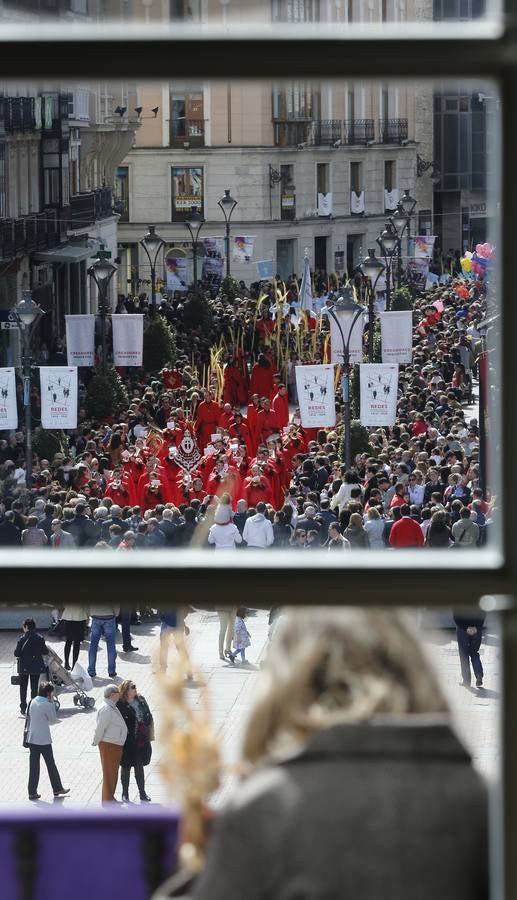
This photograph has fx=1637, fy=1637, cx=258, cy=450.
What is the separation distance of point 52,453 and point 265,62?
14.7 m

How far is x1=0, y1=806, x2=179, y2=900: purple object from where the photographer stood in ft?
3.85

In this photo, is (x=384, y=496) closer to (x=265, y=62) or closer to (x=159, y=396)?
(x=159, y=396)

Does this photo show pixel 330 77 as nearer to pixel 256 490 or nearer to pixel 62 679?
pixel 62 679

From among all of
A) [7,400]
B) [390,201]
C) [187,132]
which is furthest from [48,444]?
[390,201]

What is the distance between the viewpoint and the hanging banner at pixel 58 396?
15.3 meters

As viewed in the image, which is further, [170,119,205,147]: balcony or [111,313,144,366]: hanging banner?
[170,119,205,147]: balcony

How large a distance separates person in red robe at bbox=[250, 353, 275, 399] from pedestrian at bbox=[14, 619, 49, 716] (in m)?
11.7

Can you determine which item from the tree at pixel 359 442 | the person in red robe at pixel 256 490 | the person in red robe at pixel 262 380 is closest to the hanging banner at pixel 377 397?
the tree at pixel 359 442

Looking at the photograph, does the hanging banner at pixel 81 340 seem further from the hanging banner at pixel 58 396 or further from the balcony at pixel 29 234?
the balcony at pixel 29 234

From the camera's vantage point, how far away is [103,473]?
15.1m

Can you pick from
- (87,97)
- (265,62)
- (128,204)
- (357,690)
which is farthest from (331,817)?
(128,204)

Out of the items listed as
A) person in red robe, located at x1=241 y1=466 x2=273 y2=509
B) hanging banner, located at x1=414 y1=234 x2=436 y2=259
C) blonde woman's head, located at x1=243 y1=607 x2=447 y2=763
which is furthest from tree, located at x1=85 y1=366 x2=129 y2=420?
blonde woman's head, located at x1=243 y1=607 x2=447 y2=763

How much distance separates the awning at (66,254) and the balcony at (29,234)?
129 millimetres

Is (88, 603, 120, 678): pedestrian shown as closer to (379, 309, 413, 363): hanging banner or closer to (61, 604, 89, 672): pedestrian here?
(61, 604, 89, 672): pedestrian
